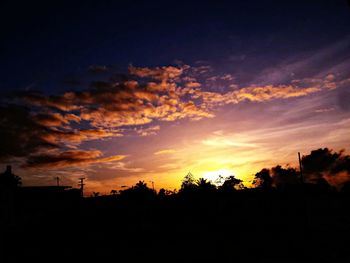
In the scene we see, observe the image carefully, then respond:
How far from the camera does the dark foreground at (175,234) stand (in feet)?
57.1

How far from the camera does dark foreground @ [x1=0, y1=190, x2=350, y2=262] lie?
17406 mm

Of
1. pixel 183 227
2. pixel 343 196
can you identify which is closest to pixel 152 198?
pixel 183 227

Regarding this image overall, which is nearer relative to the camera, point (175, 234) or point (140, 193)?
point (175, 234)

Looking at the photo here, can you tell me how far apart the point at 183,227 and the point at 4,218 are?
67.2ft

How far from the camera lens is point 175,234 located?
20.0 metres

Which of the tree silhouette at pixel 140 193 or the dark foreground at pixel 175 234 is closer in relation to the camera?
the dark foreground at pixel 175 234

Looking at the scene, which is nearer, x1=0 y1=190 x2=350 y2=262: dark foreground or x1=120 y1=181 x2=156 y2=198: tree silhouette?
x1=0 y1=190 x2=350 y2=262: dark foreground

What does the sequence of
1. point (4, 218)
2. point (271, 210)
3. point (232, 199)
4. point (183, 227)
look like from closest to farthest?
point (183, 227) → point (232, 199) → point (271, 210) → point (4, 218)

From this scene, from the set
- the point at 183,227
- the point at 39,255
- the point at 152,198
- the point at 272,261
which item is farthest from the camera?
the point at 152,198

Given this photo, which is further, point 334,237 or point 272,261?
point 334,237

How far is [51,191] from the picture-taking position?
38.9 meters

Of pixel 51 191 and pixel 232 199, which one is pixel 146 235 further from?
pixel 51 191

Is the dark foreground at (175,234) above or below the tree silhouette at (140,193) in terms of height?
below

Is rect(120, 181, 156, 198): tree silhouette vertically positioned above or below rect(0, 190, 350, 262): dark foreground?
above
